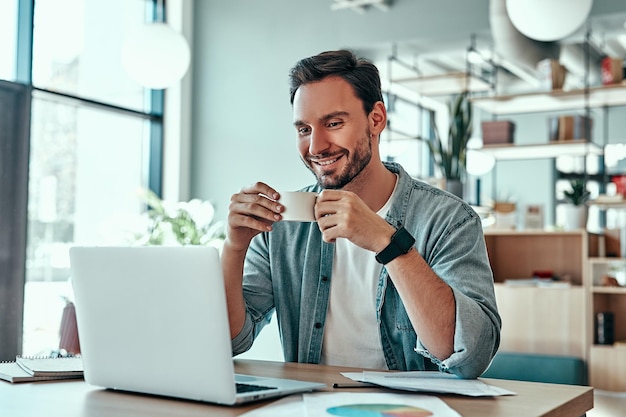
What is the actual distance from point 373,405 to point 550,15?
3061 millimetres

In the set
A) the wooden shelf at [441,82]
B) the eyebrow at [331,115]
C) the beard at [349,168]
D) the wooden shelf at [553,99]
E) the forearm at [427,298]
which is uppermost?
the wooden shelf at [441,82]

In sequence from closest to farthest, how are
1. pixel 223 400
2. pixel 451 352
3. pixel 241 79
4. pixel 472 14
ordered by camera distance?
pixel 223 400 → pixel 451 352 → pixel 472 14 → pixel 241 79

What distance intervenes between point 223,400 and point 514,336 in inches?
141

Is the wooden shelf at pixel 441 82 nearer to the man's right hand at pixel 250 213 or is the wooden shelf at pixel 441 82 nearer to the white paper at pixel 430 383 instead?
the man's right hand at pixel 250 213

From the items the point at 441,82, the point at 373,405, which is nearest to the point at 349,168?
the point at 373,405

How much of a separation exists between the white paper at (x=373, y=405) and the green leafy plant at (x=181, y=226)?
389 cm

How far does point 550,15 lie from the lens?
377cm

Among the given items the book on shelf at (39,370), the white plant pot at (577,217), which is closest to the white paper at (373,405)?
the book on shelf at (39,370)

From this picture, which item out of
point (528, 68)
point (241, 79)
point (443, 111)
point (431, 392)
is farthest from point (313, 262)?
point (443, 111)

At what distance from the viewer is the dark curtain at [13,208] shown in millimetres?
4590

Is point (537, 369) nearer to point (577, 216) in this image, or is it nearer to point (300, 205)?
point (577, 216)

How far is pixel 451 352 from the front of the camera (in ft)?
4.97

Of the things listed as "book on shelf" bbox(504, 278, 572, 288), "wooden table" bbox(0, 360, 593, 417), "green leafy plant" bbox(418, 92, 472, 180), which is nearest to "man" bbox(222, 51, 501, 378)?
"wooden table" bbox(0, 360, 593, 417)

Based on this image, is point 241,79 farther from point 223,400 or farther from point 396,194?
point 223,400
